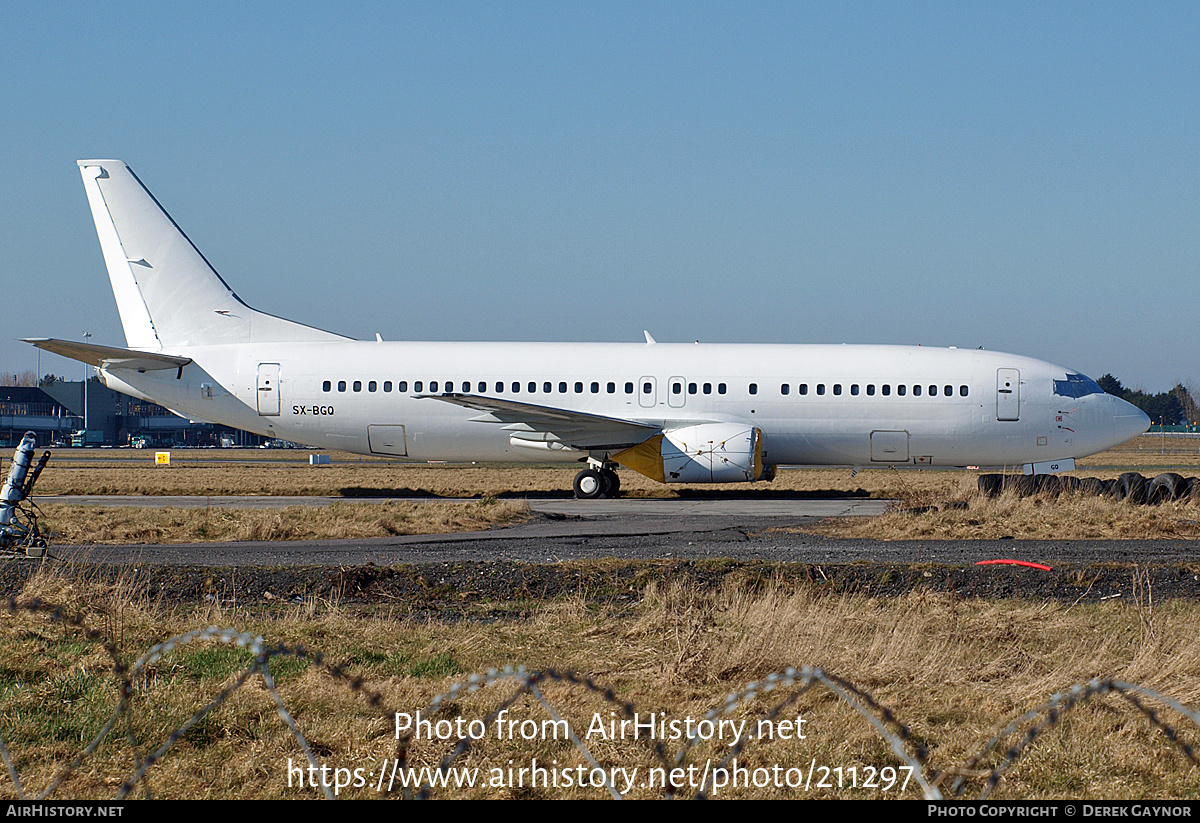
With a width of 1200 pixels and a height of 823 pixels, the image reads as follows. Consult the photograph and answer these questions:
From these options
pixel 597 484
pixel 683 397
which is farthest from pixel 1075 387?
pixel 597 484

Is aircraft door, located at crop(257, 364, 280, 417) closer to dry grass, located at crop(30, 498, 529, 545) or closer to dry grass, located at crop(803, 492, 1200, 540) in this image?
dry grass, located at crop(30, 498, 529, 545)

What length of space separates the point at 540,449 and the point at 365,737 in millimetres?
21113

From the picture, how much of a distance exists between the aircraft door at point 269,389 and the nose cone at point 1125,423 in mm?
21306

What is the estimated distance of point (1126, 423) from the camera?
2745cm

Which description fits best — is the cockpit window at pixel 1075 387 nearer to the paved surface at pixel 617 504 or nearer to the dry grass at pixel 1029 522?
the paved surface at pixel 617 504

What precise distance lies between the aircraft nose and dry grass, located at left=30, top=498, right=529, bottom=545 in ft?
50.9

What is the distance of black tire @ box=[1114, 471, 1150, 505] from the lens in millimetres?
21672

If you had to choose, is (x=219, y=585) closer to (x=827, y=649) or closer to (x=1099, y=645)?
(x=827, y=649)

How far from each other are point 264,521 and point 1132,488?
55.1 feet

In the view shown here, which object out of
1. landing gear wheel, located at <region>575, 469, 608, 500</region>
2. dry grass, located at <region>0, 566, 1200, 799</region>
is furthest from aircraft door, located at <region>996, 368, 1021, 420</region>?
dry grass, located at <region>0, 566, 1200, 799</region>

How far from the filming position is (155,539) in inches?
673

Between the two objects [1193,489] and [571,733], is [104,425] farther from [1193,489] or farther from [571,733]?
[571,733]

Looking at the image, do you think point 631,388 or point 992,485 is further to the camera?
point 631,388
